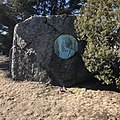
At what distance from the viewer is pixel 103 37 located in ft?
26.5

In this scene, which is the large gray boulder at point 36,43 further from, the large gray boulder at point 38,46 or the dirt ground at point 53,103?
the dirt ground at point 53,103

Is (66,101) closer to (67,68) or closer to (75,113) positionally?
(75,113)

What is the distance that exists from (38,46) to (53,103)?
2.24m

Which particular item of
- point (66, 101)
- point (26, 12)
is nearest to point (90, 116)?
point (66, 101)

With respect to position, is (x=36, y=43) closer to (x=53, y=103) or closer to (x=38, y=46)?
(x=38, y=46)

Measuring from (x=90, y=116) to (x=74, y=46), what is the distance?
116 inches

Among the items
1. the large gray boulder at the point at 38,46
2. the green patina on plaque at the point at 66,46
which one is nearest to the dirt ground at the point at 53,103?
the large gray boulder at the point at 38,46

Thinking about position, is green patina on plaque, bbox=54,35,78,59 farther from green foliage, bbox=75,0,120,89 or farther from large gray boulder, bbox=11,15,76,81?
green foliage, bbox=75,0,120,89

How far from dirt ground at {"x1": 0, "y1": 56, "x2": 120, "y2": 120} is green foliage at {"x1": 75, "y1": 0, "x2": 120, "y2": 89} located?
0.61m

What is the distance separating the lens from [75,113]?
23.2ft

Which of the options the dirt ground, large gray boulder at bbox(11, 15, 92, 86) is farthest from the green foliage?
large gray boulder at bbox(11, 15, 92, 86)

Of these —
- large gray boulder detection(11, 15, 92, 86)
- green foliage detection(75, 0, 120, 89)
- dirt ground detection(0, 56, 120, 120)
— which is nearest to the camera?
dirt ground detection(0, 56, 120, 120)

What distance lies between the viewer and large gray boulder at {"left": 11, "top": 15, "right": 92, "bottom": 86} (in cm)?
918

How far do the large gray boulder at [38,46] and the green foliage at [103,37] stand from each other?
82cm
